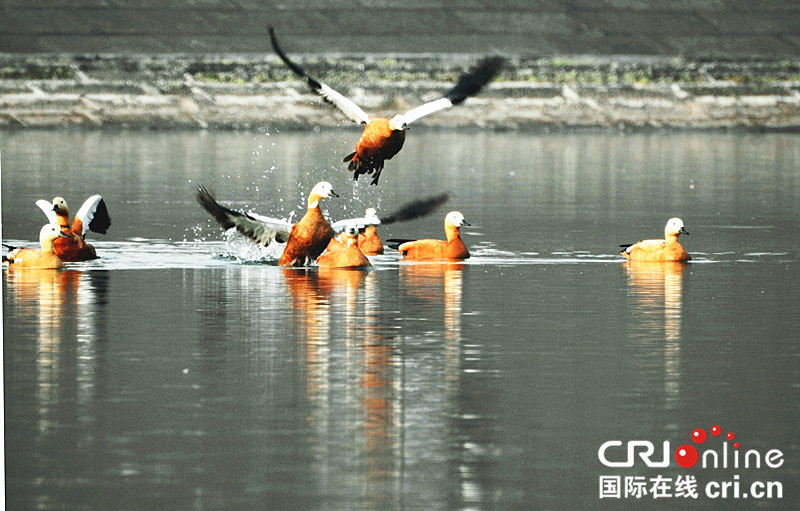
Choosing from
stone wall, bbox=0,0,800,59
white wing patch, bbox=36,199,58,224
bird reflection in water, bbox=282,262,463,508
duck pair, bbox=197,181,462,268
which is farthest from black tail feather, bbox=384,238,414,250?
stone wall, bbox=0,0,800,59

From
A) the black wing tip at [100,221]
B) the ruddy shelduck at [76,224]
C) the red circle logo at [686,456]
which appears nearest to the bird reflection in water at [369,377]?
the red circle logo at [686,456]

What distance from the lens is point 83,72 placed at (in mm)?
61938

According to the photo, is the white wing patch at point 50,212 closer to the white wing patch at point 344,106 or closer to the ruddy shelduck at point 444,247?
the white wing patch at point 344,106

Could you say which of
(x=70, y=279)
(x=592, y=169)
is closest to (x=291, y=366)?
(x=70, y=279)

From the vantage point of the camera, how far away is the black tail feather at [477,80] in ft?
63.6

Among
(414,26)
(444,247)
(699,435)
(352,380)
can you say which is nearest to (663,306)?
(444,247)

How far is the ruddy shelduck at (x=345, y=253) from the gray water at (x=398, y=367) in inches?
11.1

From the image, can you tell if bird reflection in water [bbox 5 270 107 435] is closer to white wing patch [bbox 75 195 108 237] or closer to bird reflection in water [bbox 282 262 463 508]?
bird reflection in water [bbox 282 262 463 508]

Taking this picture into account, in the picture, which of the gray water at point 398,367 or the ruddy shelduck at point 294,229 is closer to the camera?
the gray water at point 398,367

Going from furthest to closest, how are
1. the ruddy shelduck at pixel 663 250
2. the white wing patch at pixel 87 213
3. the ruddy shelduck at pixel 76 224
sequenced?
the white wing patch at pixel 87 213
the ruddy shelduck at pixel 663 250
the ruddy shelduck at pixel 76 224

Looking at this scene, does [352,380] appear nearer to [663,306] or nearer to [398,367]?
[398,367]

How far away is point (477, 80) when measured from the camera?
19.5 metres

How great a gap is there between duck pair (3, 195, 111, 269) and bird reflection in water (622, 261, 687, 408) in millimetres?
5278

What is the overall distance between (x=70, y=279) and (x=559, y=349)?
5928mm
